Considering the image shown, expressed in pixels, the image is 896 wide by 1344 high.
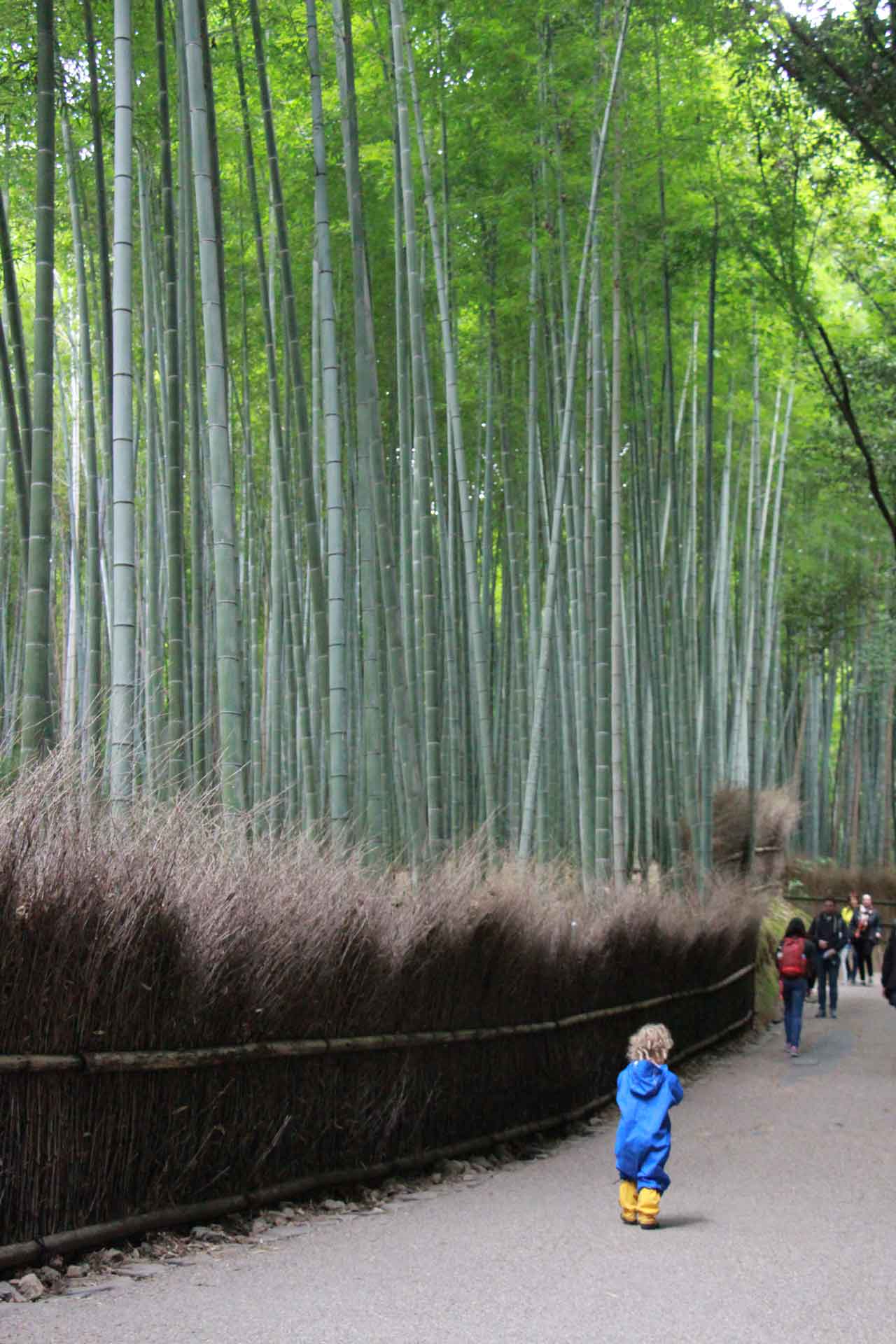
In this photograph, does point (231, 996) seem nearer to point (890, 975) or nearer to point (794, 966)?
point (890, 975)

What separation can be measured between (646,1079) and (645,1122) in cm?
15

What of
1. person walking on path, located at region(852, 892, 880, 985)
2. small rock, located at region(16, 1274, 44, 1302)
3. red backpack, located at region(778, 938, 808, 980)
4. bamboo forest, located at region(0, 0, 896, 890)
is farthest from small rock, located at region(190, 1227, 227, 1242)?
person walking on path, located at region(852, 892, 880, 985)

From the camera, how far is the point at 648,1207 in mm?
4691

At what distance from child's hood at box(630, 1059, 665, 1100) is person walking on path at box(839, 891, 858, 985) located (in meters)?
12.1

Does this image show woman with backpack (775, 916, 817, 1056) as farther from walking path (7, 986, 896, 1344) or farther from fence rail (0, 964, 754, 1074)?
walking path (7, 986, 896, 1344)

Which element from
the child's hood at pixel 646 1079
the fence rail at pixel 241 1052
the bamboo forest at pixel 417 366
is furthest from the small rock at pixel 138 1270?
the child's hood at pixel 646 1079

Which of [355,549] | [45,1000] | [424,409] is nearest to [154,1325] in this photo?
[45,1000]

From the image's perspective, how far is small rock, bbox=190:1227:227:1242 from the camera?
4.17 metres

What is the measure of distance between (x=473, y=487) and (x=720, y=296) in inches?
95.2

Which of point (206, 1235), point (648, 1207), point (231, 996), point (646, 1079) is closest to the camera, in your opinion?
point (206, 1235)

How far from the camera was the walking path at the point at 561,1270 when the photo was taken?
3256 mm

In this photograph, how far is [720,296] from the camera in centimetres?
1245

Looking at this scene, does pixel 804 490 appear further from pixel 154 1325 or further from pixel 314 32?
pixel 154 1325

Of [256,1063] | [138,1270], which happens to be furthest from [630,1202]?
[138,1270]
